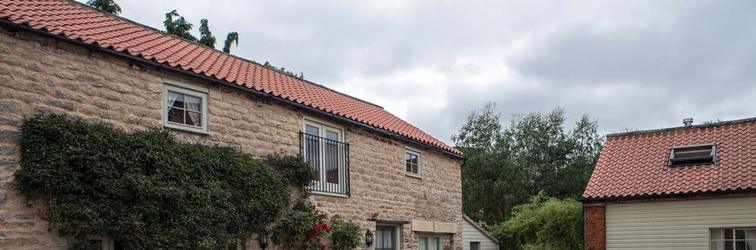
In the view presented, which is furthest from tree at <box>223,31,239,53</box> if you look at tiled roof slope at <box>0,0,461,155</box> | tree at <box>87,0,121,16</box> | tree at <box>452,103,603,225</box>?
tiled roof slope at <box>0,0,461,155</box>

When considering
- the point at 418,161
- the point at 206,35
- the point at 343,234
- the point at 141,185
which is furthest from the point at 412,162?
the point at 206,35

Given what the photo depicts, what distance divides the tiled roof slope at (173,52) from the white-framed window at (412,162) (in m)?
0.38

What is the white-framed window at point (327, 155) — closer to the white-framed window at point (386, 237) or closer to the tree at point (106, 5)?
the white-framed window at point (386, 237)

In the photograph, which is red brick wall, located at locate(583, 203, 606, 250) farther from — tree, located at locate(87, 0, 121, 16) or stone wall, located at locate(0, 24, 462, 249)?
tree, located at locate(87, 0, 121, 16)

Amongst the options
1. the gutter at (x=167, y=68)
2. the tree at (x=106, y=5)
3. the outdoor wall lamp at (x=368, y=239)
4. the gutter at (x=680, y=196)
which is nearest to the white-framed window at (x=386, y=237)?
the outdoor wall lamp at (x=368, y=239)

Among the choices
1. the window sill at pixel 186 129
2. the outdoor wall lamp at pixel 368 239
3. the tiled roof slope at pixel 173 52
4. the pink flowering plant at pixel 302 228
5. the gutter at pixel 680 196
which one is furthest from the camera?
the gutter at pixel 680 196

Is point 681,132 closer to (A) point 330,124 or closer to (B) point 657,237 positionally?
(B) point 657,237

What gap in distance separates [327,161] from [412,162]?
3872mm

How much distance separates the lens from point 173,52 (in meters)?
12.0

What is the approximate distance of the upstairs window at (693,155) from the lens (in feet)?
60.9

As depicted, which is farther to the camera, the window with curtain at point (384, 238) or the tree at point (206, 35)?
the tree at point (206, 35)

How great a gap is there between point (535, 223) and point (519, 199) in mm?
10008

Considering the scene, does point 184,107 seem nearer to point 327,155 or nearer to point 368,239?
point 327,155

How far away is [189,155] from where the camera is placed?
411 inches
